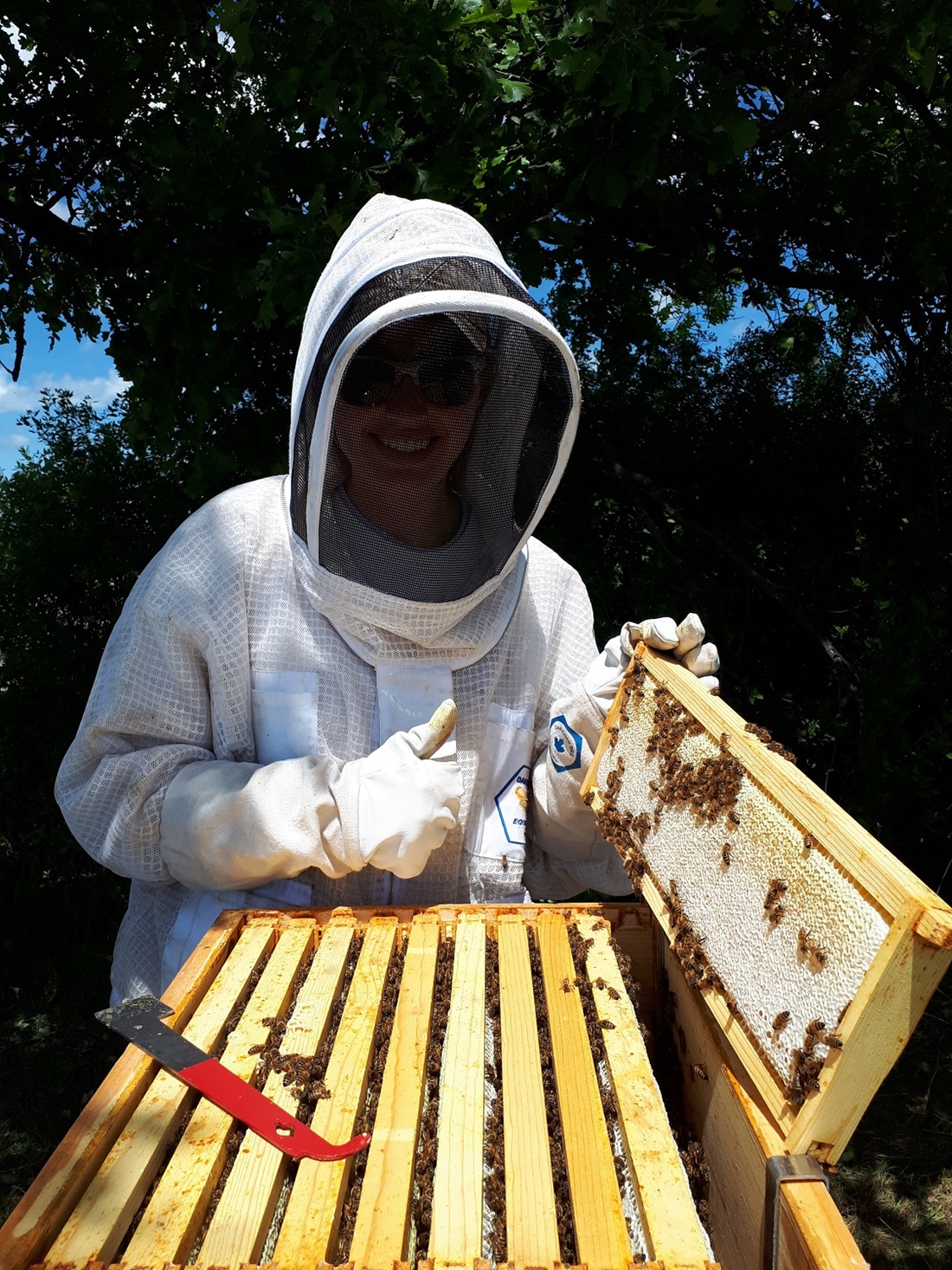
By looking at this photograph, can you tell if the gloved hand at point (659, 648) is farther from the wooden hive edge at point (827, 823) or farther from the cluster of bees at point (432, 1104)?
the cluster of bees at point (432, 1104)

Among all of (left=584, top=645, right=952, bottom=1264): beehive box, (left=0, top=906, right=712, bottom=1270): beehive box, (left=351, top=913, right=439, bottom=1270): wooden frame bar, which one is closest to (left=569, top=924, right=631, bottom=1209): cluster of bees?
(left=0, top=906, right=712, bottom=1270): beehive box

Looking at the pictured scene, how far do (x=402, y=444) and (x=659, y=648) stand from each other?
27.5 inches

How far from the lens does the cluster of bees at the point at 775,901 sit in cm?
119

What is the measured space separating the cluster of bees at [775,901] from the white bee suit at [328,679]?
2.51 ft

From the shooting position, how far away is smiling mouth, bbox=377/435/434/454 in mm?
2006

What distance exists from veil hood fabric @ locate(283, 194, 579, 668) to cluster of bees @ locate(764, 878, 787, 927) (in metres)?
0.99

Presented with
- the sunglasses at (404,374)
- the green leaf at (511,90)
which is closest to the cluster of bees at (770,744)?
the sunglasses at (404,374)

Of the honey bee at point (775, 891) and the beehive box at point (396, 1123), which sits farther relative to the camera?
the honey bee at point (775, 891)

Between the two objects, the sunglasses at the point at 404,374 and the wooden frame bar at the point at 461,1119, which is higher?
the sunglasses at the point at 404,374

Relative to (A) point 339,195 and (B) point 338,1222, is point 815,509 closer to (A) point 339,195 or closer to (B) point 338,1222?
(A) point 339,195

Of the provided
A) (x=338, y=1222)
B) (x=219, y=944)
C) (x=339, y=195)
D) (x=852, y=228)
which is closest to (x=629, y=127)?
(x=339, y=195)

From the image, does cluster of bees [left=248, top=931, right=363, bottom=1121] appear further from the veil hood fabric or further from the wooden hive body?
the veil hood fabric

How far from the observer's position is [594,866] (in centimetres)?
230

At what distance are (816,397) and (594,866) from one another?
12.8 ft
